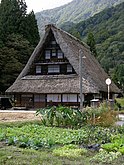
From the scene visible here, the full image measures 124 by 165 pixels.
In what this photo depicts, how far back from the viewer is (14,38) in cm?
4288

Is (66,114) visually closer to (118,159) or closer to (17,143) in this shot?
(17,143)

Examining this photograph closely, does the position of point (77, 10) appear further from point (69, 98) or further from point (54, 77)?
point (69, 98)

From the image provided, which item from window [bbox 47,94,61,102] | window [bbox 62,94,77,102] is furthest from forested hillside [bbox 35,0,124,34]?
window [bbox 62,94,77,102]

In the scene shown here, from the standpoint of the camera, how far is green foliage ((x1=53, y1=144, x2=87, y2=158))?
6949 millimetres

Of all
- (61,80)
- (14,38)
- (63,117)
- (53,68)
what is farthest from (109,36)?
(63,117)

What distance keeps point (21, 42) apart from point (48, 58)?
8.59m

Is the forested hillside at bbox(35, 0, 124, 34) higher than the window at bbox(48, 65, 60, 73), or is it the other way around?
the forested hillside at bbox(35, 0, 124, 34)

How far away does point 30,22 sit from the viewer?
48438 millimetres

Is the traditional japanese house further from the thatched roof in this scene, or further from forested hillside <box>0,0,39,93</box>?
forested hillside <box>0,0,39,93</box>

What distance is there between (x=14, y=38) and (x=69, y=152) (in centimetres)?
3692

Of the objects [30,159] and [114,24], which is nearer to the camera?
[30,159]

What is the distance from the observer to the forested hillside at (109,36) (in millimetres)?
80375

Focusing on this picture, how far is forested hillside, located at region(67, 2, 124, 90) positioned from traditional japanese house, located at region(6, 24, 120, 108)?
3095 centimetres

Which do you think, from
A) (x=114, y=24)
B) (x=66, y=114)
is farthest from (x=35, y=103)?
(x=114, y=24)
